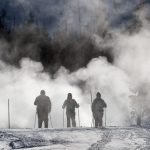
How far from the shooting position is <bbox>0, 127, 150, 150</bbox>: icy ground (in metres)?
11.5

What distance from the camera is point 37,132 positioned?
1425cm

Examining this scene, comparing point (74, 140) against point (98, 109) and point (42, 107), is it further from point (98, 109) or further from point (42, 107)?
point (98, 109)

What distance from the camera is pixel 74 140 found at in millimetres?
12906

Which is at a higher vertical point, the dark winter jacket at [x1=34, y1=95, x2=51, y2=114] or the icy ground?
the dark winter jacket at [x1=34, y1=95, x2=51, y2=114]

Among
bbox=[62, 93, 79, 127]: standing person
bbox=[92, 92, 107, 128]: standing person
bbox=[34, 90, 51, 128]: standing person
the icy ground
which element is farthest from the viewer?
bbox=[92, 92, 107, 128]: standing person

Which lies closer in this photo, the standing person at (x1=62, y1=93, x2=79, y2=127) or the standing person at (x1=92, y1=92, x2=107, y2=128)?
the standing person at (x1=62, y1=93, x2=79, y2=127)

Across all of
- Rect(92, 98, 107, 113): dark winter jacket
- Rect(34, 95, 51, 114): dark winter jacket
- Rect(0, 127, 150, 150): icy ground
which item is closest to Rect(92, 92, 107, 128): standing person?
Rect(92, 98, 107, 113): dark winter jacket

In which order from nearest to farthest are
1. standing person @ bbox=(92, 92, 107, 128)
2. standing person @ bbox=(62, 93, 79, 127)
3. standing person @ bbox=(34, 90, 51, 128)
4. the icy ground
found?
the icy ground
standing person @ bbox=(34, 90, 51, 128)
standing person @ bbox=(62, 93, 79, 127)
standing person @ bbox=(92, 92, 107, 128)

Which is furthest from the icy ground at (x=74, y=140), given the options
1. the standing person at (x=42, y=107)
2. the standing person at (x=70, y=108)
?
the standing person at (x=70, y=108)

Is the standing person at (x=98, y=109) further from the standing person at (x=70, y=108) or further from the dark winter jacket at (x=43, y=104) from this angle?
the dark winter jacket at (x=43, y=104)

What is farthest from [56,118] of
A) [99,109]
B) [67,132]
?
[67,132]

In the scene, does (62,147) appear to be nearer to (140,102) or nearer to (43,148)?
(43,148)

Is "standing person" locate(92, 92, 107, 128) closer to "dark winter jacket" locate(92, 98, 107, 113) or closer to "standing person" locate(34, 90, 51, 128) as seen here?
"dark winter jacket" locate(92, 98, 107, 113)

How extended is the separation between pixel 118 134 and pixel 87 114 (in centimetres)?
6004
